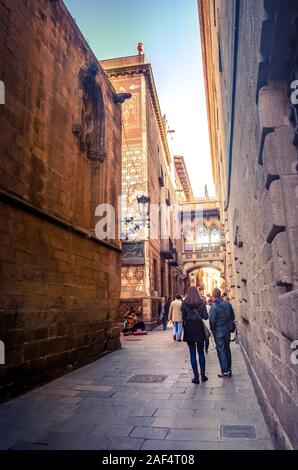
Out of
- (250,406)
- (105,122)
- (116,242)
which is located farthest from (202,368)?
(105,122)

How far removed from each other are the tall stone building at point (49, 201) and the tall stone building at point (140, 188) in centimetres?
670

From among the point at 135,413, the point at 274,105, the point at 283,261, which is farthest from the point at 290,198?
the point at 135,413

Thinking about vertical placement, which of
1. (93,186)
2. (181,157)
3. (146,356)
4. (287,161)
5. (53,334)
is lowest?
(146,356)

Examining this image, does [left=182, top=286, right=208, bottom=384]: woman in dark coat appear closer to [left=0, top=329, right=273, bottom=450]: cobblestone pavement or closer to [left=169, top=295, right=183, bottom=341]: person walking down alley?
[left=0, top=329, right=273, bottom=450]: cobblestone pavement

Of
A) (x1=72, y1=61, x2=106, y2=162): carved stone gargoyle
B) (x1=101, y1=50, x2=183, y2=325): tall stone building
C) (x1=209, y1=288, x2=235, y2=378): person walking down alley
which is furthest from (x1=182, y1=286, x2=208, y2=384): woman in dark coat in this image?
(x1=101, y1=50, x2=183, y2=325): tall stone building

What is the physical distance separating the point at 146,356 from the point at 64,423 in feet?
15.7

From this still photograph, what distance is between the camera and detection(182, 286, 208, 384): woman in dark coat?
5348 mm

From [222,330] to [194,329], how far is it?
0.64m

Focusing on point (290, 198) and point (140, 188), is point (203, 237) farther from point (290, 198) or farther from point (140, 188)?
point (290, 198)

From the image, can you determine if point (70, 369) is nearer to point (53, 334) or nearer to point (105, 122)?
point (53, 334)

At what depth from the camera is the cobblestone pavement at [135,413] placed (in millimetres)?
3041
